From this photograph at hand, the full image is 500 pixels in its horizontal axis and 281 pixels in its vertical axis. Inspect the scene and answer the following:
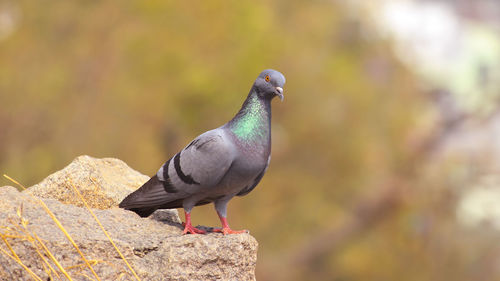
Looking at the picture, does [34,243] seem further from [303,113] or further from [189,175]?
[303,113]

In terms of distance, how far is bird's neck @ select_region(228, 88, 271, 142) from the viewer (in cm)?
286

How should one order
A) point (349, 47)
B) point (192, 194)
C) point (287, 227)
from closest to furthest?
point (192, 194) → point (287, 227) → point (349, 47)

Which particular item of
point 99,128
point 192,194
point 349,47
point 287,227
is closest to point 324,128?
point 287,227

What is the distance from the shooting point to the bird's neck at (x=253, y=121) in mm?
2863

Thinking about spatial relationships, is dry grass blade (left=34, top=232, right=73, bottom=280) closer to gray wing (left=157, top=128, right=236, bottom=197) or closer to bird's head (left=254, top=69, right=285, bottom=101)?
gray wing (left=157, top=128, right=236, bottom=197)

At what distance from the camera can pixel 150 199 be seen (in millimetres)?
2922

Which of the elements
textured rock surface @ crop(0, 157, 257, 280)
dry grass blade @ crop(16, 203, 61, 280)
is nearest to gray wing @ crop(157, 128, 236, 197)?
textured rock surface @ crop(0, 157, 257, 280)

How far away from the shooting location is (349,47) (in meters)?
10.6

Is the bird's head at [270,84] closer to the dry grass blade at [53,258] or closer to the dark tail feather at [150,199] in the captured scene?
the dark tail feather at [150,199]

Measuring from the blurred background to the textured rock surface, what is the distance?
157 inches

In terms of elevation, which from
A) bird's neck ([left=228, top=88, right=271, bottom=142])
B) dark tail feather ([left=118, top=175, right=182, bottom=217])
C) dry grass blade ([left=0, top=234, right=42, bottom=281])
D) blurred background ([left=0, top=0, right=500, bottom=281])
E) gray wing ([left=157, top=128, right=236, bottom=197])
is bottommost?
dry grass blade ([left=0, top=234, right=42, bottom=281])

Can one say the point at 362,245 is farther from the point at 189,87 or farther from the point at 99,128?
the point at 99,128

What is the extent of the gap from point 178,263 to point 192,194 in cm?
38

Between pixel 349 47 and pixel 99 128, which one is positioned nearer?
pixel 99 128
